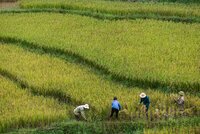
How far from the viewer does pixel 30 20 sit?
20.5m

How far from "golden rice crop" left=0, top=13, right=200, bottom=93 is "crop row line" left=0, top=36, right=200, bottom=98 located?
0.22 ft

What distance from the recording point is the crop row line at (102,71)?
13.1m

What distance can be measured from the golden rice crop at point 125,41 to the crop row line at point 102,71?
2.7 inches

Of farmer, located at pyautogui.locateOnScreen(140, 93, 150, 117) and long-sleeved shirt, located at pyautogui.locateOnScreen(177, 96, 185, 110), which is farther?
long-sleeved shirt, located at pyautogui.locateOnScreen(177, 96, 185, 110)

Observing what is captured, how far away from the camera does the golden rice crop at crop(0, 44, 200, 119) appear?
12.4 m

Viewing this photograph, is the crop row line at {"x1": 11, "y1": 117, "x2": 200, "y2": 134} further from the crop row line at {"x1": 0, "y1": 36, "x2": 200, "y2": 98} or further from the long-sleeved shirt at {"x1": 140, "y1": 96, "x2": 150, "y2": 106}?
the crop row line at {"x1": 0, "y1": 36, "x2": 200, "y2": 98}

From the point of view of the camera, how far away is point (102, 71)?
1483cm

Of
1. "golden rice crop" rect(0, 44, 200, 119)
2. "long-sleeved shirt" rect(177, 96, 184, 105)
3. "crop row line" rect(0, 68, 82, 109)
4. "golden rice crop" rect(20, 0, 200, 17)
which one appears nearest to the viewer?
"long-sleeved shirt" rect(177, 96, 184, 105)

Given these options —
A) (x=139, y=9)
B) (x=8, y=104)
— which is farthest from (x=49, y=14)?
(x=8, y=104)

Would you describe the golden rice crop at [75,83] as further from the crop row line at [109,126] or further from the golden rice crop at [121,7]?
the golden rice crop at [121,7]

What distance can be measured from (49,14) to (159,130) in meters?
11.6

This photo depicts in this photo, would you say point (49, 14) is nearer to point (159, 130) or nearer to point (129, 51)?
point (129, 51)

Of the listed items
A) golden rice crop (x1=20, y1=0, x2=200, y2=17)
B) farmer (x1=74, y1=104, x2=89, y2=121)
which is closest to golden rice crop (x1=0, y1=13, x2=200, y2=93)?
golden rice crop (x1=20, y1=0, x2=200, y2=17)

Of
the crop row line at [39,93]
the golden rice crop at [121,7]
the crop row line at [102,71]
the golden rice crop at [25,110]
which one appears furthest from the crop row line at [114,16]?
the golden rice crop at [25,110]
